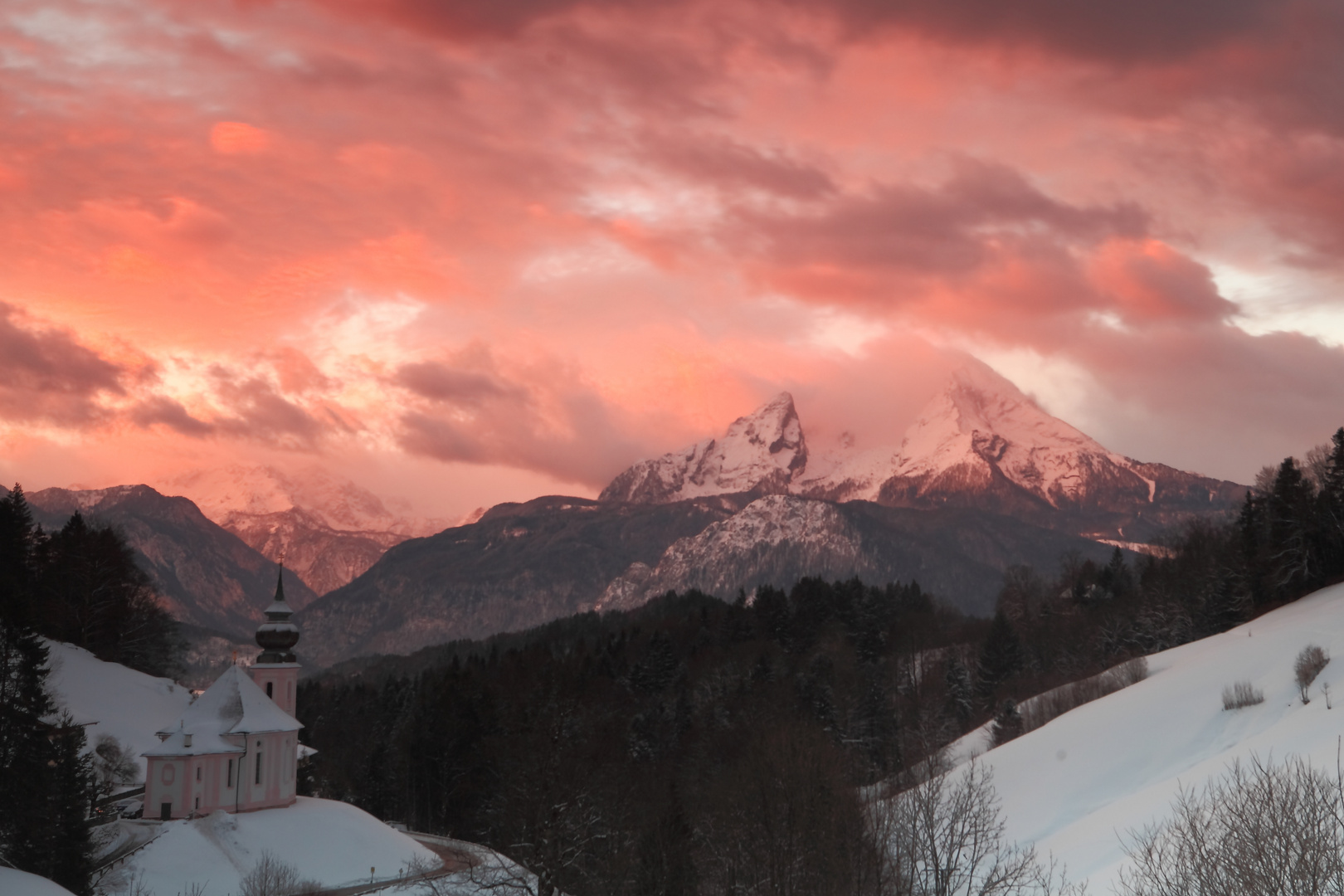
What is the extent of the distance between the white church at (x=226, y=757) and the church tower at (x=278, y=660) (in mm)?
2193

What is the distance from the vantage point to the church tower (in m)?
91.1

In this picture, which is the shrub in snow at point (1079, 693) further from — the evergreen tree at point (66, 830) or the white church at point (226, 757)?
the evergreen tree at point (66, 830)

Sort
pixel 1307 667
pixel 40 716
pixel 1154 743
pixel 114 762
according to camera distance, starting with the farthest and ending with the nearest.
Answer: pixel 114 762
pixel 40 716
pixel 1154 743
pixel 1307 667

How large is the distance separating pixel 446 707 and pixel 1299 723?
270ft

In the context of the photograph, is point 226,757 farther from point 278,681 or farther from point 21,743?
point 21,743

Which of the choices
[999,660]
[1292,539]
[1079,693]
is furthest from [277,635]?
[1292,539]

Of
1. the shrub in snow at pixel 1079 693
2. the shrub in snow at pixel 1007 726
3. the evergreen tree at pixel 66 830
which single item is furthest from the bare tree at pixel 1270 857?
the shrub in snow at pixel 1007 726

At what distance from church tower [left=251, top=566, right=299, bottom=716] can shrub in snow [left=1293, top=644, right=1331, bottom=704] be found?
224ft

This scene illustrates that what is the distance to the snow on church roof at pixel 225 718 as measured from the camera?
77.4 m

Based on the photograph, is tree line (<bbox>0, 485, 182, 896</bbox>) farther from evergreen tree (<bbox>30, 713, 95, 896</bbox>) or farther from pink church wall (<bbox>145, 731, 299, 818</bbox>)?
pink church wall (<bbox>145, 731, 299, 818</bbox>)

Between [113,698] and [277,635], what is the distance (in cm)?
1441

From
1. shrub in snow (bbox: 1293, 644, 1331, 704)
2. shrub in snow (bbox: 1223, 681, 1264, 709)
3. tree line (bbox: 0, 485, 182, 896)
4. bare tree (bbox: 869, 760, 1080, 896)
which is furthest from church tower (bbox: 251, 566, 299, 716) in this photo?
shrub in snow (bbox: 1293, 644, 1331, 704)

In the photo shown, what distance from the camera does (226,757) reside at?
78.1 metres

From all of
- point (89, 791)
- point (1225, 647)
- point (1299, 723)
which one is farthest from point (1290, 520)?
point (89, 791)
